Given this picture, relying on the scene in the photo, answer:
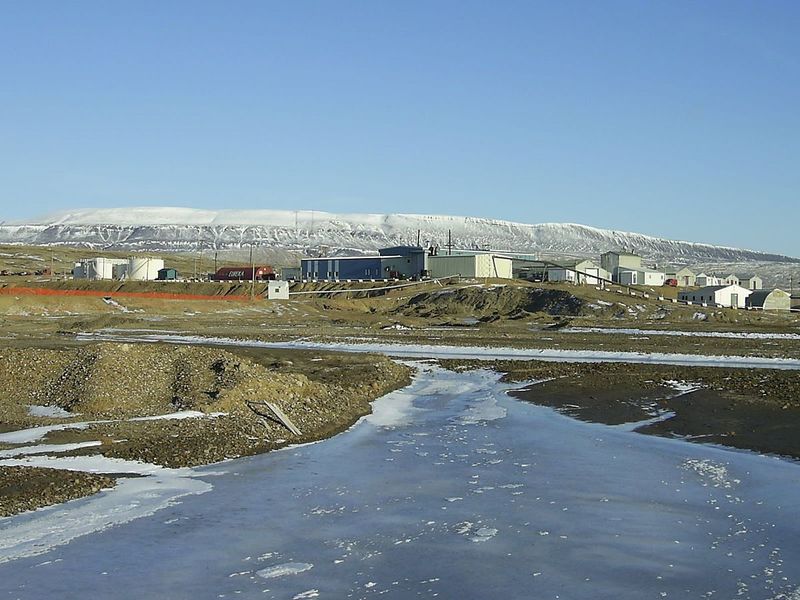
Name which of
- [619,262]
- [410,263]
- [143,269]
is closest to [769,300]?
[619,262]

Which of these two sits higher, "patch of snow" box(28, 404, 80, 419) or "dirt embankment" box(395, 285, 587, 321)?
"patch of snow" box(28, 404, 80, 419)

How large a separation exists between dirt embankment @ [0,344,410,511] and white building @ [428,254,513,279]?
79.1 m

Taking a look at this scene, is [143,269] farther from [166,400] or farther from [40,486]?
[40,486]

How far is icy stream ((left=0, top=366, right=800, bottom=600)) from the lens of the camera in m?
9.77

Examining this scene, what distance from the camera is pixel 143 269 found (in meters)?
127

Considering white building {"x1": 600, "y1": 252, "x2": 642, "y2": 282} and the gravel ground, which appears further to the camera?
white building {"x1": 600, "y1": 252, "x2": 642, "y2": 282}

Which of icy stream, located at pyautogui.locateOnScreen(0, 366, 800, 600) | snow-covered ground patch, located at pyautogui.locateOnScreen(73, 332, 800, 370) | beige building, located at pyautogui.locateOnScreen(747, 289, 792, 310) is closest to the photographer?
icy stream, located at pyautogui.locateOnScreen(0, 366, 800, 600)

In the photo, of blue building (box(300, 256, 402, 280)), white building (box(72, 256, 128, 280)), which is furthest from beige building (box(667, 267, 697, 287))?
white building (box(72, 256, 128, 280))

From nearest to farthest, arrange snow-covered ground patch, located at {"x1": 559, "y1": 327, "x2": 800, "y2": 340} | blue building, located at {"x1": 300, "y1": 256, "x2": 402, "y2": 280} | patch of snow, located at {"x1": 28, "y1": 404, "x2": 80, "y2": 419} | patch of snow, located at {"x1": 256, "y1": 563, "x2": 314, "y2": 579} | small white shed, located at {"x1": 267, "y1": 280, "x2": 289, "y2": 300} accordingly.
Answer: patch of snow, located at {"x1": 256, "y1": 563, "x2": 314, "y2": 579} → patch of snow, located at {"x1": 28, "y1": 404, "x2": 80, "y2": 419} → snow-covered ground patch, located at {"x1": 559, "y1": 327, "x2": 800, "y2": 340} → small white shed, located at {"x1": 267, "y1": 280, "x2": 289, "y2": 300} → blue building, located at {"x1": 300, "y1": 256, "x2": 402, "y2": 280}

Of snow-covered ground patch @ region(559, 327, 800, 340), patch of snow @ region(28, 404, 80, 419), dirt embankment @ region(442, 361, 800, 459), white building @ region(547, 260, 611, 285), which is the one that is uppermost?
white building @ region(547, 260, 611, 285)

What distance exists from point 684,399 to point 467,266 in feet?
270

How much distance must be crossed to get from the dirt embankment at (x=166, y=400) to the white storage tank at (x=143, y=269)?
334 ft

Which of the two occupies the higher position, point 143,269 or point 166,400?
point 143,269

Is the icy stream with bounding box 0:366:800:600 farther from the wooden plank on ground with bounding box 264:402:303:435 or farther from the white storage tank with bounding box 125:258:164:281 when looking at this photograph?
the white storage tank with bounding box 125:258:164:281
